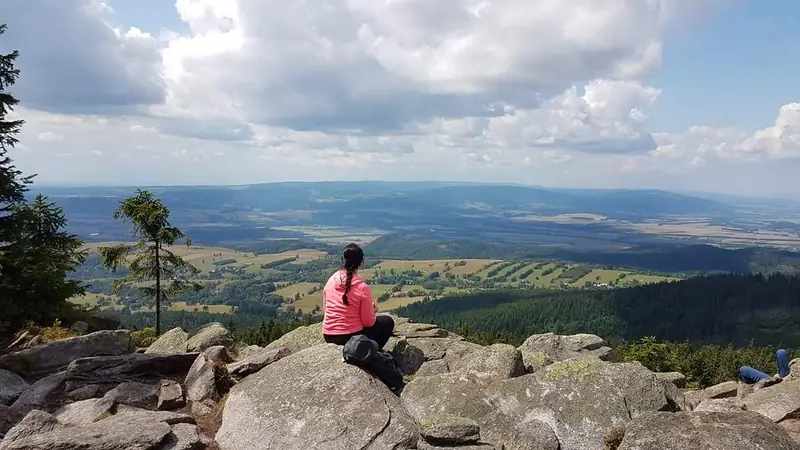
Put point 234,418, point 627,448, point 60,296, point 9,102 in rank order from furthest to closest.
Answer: point 60,296, point 9,102, point 234,418, point 627,448

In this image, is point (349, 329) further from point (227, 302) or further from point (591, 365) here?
point (227, 302)

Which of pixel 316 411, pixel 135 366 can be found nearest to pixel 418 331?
pixel 135 366

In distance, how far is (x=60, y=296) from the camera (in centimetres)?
2225

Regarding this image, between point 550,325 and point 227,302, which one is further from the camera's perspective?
point 227,302

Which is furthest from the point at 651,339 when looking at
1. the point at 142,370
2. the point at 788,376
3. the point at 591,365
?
the point at 142,370

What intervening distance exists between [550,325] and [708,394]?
5518 inches

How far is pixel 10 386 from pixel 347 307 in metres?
9.51

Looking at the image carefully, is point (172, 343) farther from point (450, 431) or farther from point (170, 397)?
point (450, 431)

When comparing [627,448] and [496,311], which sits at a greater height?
[627,448]

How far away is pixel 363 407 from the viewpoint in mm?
10445

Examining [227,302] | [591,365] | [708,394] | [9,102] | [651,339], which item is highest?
[9,102]

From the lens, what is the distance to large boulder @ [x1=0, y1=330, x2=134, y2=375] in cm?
1573

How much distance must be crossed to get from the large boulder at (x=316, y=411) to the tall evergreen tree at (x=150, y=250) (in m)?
18.2

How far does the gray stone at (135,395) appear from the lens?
41.1ft
